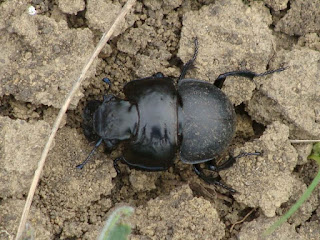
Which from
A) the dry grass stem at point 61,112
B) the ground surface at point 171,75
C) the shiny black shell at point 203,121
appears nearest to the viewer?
the dry grass stem at point 61,112

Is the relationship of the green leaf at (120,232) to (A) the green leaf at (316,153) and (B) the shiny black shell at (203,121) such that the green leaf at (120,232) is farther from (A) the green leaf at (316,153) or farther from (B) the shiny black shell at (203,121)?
(A) the green leaf at (316,153)

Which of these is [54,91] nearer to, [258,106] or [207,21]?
[207,21]

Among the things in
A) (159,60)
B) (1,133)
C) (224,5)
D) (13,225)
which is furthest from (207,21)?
(13,225)

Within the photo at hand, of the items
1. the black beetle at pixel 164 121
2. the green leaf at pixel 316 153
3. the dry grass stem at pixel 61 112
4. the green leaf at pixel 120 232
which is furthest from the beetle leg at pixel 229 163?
the dry grass stem at pixel 61 112

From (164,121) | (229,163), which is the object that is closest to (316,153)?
(229,163)

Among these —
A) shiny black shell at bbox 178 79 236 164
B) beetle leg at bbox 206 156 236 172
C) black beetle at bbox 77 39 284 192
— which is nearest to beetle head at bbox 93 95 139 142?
black beetle at bbox 77 39 284 192

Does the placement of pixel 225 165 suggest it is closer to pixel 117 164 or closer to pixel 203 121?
pixel 203 121

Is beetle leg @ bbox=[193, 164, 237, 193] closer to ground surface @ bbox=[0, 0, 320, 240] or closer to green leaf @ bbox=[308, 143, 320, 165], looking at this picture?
ground surface @ bbox=[0, 0, 320, 240]

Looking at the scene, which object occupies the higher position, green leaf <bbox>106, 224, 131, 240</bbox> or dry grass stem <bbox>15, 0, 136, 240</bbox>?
dry grass stem <bbox>15, 0, 136, 240</bbox>
